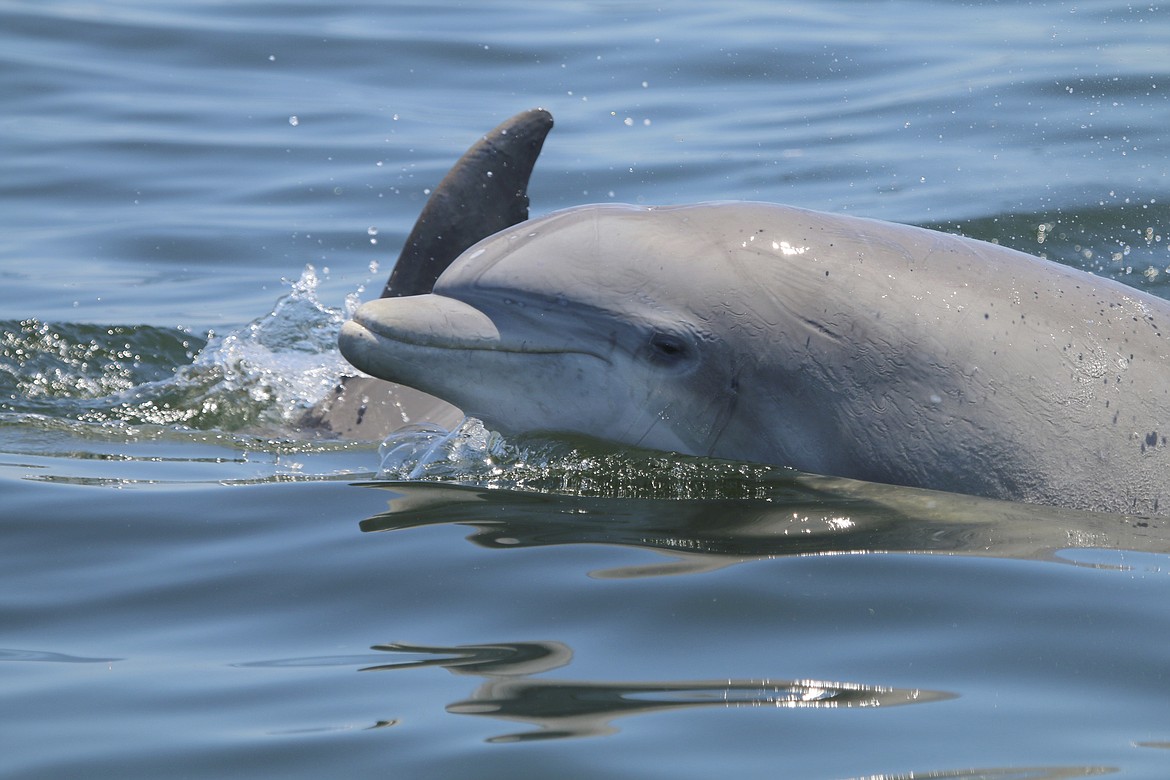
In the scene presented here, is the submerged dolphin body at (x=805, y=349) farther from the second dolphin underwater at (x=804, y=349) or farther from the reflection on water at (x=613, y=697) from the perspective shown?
the reflection on water at (x=613, y=697)

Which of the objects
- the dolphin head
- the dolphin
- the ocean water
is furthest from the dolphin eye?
the dolphin

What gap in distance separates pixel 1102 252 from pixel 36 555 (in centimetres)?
942

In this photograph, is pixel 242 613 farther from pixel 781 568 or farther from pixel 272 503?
pixel 781 568

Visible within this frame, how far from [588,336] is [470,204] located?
10.4ft

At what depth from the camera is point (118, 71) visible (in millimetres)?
21016

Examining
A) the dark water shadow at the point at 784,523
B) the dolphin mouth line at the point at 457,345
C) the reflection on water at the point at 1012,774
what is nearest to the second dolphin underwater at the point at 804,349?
the dolphin mouth line at the point at 457,345

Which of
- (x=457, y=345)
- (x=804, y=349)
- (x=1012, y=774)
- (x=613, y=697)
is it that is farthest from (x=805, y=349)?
(x=1012, y=774)

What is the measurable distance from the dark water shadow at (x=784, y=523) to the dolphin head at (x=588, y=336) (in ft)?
1.00

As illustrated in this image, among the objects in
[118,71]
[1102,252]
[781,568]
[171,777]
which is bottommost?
[171,777]

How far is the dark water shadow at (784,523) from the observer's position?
5789 mm

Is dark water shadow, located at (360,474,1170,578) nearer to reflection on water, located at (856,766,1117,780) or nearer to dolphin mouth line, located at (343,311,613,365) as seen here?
dolphin mouth line, located at (343,311,613,365)

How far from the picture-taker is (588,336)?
646 centimetres

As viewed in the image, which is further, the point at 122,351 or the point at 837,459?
the point at 122,351

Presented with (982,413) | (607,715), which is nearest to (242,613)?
(607,715)
